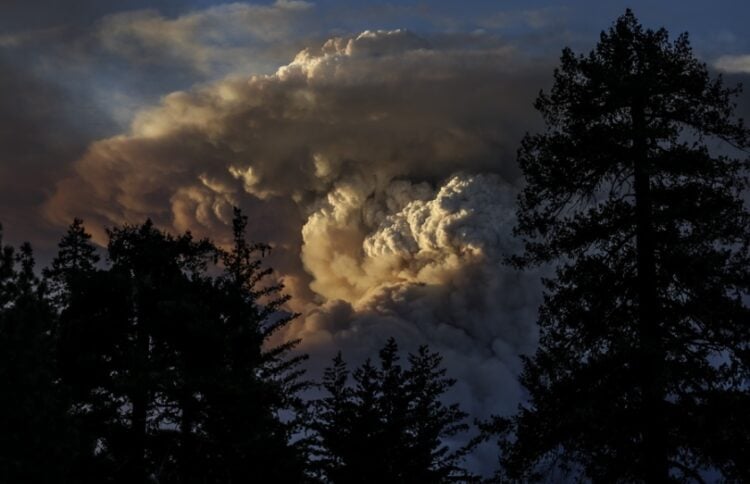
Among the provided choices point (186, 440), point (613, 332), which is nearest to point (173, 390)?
point (186, 440)

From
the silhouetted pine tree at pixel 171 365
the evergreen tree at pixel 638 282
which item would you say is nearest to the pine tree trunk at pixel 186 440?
the silhouetted pine tree at pixel 171 365

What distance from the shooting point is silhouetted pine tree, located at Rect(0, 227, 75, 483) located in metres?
23.7

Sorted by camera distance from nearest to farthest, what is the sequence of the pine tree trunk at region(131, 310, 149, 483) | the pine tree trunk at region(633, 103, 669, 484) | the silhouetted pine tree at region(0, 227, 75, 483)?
the pine tree trunk at region(633, 103, 669, 484) → the silhouetted pine tree at region(0, 227, 75, 483) → the pine tree trunk at region(131, 310, 149, 483)

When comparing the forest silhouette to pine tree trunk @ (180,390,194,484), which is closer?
the forest silhouette

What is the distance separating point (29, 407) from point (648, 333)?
15.6 meters

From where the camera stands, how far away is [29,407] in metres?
24.0

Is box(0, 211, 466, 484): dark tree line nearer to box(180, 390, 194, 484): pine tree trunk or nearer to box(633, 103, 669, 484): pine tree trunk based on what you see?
box(180, 390, 194, 484): pine tree trunk

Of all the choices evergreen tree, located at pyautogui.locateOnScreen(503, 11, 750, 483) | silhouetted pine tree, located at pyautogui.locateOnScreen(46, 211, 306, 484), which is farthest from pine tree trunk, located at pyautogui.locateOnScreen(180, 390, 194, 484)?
evergreen tree, located at pyautogui.locateOnScreen(503, 11, 750, 483)

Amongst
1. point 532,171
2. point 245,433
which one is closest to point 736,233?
point 532,171

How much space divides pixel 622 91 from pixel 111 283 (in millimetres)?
22205

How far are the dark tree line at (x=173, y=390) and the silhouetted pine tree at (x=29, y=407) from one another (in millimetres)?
36

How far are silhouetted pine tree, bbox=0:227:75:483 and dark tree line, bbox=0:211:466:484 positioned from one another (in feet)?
0.12

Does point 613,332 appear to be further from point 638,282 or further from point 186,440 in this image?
point 186,440

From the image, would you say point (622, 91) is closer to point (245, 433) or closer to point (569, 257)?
point (569, 257)
